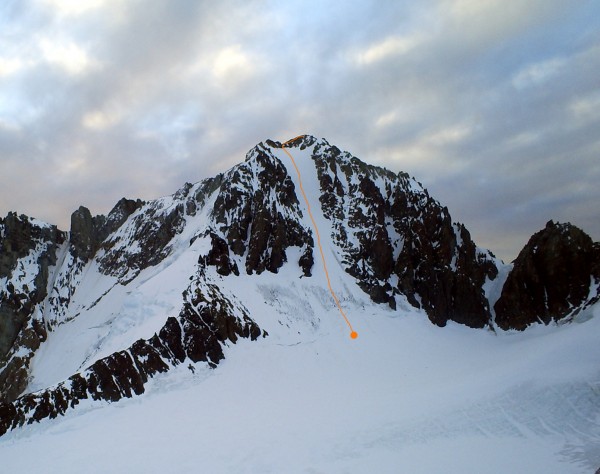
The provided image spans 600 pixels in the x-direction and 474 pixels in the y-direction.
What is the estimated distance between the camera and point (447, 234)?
2736 inches

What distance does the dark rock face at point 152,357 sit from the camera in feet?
103

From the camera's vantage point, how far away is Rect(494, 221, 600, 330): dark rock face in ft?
192

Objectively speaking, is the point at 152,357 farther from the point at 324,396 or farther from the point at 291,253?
the point at 291,253

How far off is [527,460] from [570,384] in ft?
39.7

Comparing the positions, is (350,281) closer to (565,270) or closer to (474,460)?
(565,270)

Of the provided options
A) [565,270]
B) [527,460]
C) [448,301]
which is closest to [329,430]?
[527,460]

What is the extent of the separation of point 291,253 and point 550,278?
37.6 metres

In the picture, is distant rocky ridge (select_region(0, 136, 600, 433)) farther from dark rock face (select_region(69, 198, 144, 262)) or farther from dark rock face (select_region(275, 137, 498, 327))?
dark rock face (select_region(69, 198, 144, 262))

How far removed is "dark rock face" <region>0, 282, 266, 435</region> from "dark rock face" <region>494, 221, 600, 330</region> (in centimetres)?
3988

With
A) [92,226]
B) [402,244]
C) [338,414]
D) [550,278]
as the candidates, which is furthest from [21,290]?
[550,278]

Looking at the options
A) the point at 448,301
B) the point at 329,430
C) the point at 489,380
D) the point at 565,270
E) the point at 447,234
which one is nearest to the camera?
the point at 329,430

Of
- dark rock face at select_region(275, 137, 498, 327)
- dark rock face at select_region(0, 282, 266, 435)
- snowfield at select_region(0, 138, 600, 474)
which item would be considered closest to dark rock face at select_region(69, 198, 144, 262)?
snowfield at select_region(0, 138, 600, 474)

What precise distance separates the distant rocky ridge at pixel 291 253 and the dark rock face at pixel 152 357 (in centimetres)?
33

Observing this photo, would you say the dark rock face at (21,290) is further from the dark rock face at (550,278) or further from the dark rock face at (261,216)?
the dark rock face at (550,278)
